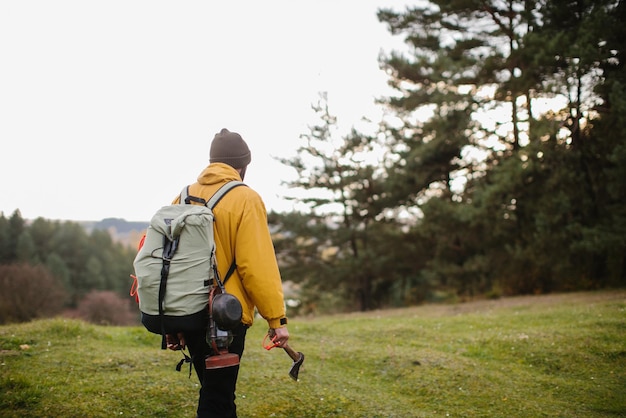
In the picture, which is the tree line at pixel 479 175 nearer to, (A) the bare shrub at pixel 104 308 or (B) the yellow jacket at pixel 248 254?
(B) the yellow jacket at pixel 248 254

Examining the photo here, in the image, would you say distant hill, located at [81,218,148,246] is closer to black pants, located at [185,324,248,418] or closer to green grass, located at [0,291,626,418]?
black pants, located at [185,324,248,418]

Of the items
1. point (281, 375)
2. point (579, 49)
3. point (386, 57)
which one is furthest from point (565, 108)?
point (281, 375)

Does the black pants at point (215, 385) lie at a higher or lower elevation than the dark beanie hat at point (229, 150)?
lower

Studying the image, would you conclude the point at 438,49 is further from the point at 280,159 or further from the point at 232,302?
the point at 232,302

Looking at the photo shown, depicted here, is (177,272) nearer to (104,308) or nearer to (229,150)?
(229,150)

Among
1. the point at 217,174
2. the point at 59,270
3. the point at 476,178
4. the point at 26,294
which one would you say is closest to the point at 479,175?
the point at 476,178

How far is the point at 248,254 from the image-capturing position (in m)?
2.88

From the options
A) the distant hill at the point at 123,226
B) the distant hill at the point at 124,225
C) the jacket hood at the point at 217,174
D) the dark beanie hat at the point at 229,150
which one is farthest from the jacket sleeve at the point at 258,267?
the distant hill at the point at 124,225

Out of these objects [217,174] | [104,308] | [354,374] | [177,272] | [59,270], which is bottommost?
[104,308]

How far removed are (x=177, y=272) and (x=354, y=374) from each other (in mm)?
4228

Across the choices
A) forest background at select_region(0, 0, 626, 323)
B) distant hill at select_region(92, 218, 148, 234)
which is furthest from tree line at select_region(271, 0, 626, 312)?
distant hill at select_region(92, 218, 148, 234)

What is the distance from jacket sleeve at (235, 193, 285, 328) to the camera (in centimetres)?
288

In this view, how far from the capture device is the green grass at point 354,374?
4.68 m

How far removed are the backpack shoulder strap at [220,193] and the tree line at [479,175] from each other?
41.9 ft
